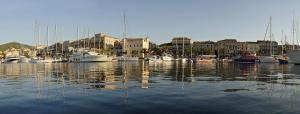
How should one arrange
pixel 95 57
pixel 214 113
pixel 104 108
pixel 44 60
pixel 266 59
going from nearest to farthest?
pixel 214 113, pixel 104 108, pixel 266 59, pixel 95 57, pixel 44 60

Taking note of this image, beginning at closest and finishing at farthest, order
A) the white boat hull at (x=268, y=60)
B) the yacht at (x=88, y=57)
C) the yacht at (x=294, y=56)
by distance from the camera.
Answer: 1. the yacht at (x=294, y=56)
2. the white boat hull at (x=268, y=60)
3. the yacht at (x=88, y=57)

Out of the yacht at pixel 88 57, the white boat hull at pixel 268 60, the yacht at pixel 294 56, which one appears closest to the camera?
the yacht at pixel 294 56

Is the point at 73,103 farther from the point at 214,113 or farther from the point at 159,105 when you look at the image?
the point at 214,113

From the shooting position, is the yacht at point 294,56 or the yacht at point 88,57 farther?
the yacht at point 88,57

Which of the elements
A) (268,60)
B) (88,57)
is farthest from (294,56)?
(88,57)

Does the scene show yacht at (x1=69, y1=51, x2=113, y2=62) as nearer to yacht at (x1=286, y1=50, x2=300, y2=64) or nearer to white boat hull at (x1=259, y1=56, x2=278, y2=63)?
white boat hull at (x1=259, y1=56, x2=278, y2=63)

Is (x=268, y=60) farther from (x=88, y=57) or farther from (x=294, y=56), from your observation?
(x=88, y=57)

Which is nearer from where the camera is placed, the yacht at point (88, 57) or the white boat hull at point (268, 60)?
the white boat hull at point (268, 60)

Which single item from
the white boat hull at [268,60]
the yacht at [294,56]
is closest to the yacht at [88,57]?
the white boat hull at [268,60]

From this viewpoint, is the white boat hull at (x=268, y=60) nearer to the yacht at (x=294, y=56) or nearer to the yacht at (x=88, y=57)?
the yacht at (x=294, y=56)

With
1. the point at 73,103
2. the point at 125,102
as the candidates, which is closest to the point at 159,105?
the point at 125,102

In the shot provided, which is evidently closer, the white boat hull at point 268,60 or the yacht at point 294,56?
the yacht at point 294,56

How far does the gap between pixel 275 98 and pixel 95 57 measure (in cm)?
12297

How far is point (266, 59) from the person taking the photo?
126625 millimetres
